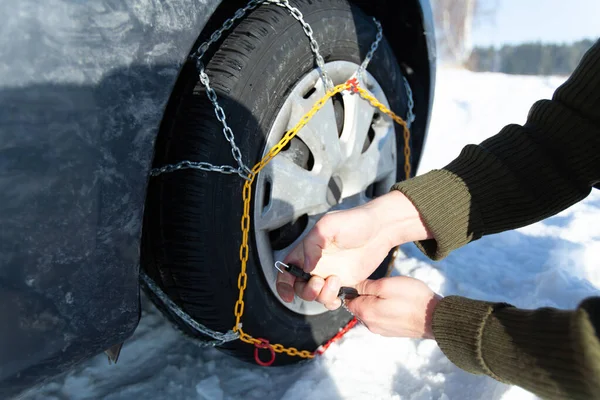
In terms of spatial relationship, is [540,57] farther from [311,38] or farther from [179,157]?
[179,157]

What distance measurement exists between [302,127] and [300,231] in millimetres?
327

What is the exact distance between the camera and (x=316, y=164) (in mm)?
1533

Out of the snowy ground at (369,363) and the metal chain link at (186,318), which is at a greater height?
the metal chain link at (186,318)

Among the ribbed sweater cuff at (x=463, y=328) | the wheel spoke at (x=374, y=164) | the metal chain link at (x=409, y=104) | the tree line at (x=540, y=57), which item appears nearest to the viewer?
the ribbed sweater cuff at (x=463, y=328)

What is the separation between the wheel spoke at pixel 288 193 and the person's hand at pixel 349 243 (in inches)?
4.5

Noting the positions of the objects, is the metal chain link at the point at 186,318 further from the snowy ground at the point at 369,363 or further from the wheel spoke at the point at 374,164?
the wheel spoke at the point at 374,164

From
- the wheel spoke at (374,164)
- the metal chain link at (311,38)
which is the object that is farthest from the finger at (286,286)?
the metal chain link at (311,38)

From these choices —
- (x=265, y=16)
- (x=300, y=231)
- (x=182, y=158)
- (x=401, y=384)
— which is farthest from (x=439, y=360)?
(x=265, y=16)

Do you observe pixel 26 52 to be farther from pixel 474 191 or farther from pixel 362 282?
pixel 474 191

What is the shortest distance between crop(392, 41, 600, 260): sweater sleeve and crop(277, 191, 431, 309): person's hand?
0.06 metres

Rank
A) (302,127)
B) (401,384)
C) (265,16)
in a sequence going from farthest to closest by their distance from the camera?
(401,384) < (302,127) < (265,16)

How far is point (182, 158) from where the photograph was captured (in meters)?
1.19

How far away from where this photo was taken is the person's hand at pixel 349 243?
1295 mm

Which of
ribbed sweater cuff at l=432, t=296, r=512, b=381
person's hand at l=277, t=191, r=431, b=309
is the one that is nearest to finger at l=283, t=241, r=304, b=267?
person's hand at l=277, t=191, r=431, b=309
